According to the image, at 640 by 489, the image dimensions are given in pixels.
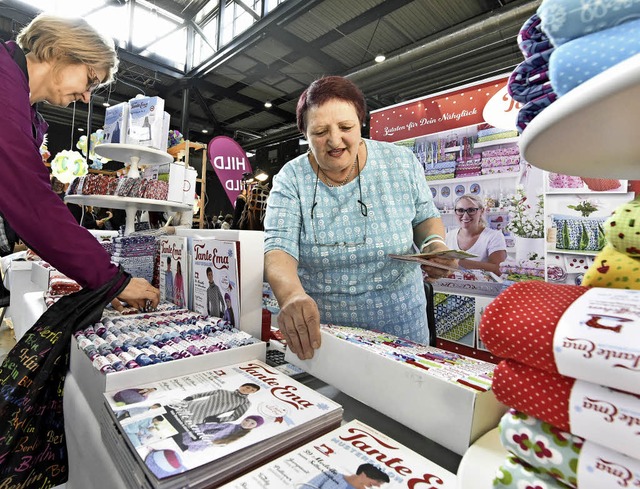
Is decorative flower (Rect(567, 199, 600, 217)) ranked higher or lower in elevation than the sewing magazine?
higher

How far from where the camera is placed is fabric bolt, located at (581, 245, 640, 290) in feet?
1.38

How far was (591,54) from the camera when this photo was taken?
0.36m

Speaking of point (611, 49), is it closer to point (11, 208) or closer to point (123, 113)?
point (11, 208)

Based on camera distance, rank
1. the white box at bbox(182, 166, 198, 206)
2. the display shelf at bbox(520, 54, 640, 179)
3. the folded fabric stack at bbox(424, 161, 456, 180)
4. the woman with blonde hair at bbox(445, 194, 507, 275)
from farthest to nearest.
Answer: the folded fabric stack at bbox(424, 161, 456, 180) → the woman with blonde hair at bbox(445, 194, 507, 275) → the white box at bbox(182, 166, 198, 206) → the display shelf at bbox(520, 54, 640, 179)

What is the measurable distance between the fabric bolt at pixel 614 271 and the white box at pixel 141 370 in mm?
813

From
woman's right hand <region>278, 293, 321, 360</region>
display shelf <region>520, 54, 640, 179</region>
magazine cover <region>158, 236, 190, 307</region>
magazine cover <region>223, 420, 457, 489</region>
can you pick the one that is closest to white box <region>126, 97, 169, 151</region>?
magazine cover <region>158, 236, 190, 307</region>

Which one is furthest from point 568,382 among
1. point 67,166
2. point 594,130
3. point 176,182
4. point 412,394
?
point 67,166

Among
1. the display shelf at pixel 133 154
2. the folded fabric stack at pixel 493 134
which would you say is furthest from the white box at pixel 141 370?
the folded fabric stack at pixel 493 134

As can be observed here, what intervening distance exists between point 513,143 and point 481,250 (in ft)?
4.03

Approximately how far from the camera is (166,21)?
7812mm

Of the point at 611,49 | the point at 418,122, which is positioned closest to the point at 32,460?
the point at 611,49

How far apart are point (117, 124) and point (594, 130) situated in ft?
9.11

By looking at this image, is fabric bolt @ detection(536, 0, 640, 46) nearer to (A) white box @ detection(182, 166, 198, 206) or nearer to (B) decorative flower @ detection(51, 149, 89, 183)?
(A) white box @ detection(182, 166, 198, 206)

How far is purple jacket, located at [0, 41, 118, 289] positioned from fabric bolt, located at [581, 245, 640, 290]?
135 cm
